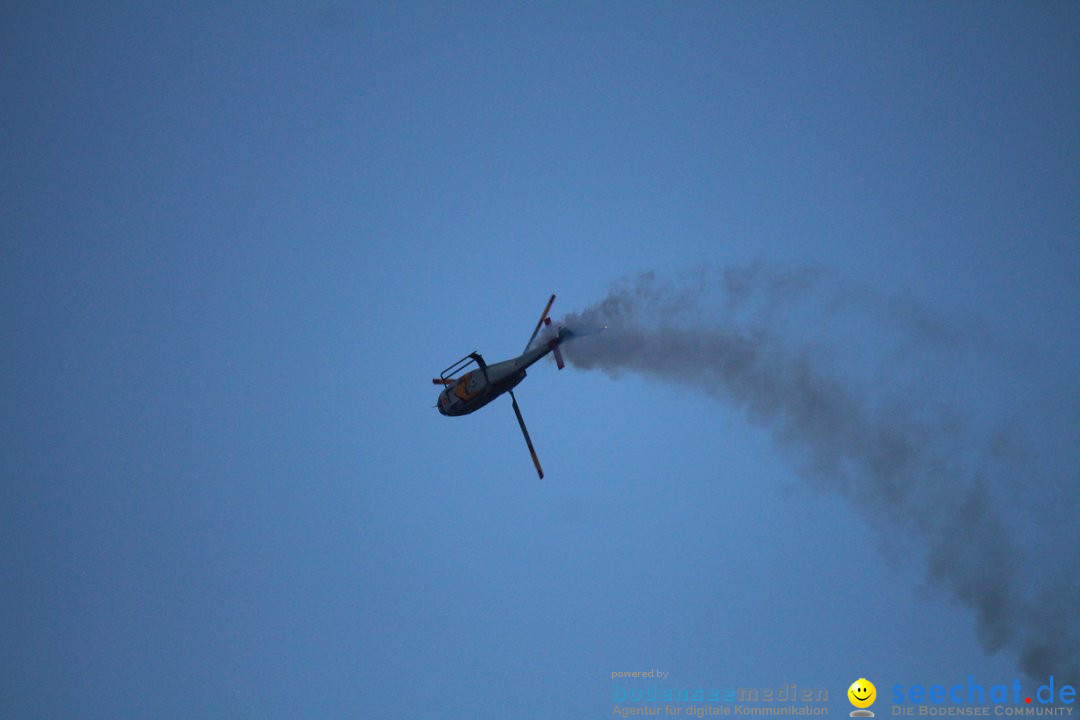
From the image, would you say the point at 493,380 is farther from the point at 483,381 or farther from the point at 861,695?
the point at 861,695

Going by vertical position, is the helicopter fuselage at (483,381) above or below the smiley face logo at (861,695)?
above

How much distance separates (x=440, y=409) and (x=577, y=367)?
317 inches

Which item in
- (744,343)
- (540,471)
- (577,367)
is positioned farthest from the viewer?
(744,343)

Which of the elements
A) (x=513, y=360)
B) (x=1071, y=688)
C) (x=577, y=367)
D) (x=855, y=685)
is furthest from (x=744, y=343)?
(x=1071, y=688)

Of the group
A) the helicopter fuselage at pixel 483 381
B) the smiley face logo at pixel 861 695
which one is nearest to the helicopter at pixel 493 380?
the helicopter fuselage at pixel 483 381

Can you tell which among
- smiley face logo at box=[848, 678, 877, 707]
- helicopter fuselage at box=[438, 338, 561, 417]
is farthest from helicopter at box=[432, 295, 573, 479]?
smiley face logo at box=[848, 678, 877, 707]

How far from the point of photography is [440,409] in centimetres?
6325

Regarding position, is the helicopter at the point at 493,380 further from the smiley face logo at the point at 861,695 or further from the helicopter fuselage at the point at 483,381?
the smiley face logo at the point at 861,695

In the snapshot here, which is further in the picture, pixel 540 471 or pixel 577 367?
pixel 577 367

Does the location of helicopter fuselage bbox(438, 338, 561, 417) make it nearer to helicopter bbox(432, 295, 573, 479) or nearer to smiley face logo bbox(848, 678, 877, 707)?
helicopter bbox(432, 295, 573, 479)

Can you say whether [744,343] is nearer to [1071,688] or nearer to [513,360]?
[513,360]

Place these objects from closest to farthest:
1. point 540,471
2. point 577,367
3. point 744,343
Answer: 1. point 540,471
2. point 577,367
3. point 744,343

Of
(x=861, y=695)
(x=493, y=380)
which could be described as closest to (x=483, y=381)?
(x=493, y=380)

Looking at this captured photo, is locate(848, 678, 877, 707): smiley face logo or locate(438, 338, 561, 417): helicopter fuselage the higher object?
locate(438, 338, 561, 417): helicopter fuselage
